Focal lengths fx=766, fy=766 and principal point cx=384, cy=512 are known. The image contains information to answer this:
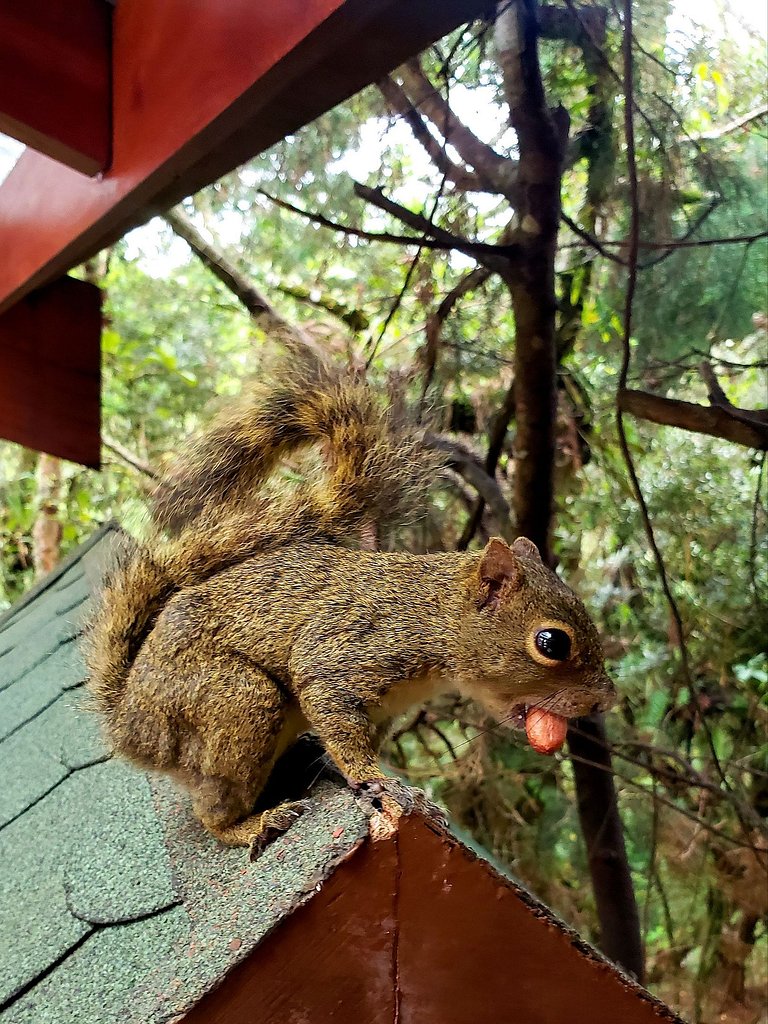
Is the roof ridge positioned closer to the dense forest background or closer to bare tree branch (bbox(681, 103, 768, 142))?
the dense forest background

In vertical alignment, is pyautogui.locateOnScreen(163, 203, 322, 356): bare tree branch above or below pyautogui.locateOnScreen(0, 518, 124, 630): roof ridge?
above

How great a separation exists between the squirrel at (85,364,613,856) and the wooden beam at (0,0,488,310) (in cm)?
26

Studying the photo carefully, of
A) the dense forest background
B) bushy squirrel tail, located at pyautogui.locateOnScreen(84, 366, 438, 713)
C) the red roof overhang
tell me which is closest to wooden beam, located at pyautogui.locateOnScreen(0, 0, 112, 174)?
the red roof overhang

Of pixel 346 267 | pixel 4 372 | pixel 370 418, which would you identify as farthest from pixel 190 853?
pixel 346 267

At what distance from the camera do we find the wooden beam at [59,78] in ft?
2.92

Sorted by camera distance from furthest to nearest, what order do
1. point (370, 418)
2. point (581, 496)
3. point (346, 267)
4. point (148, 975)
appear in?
1. point (346, 267)
2. point (581, 496)
3. point (370, 418)
4. point (148, 975)

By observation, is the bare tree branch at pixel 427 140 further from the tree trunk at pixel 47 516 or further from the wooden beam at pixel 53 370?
the tree trunk at pixel 47 516

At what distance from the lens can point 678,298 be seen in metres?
1.46

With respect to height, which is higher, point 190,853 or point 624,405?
point 624,405

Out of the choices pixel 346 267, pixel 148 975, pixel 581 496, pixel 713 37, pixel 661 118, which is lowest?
pixel 148 975

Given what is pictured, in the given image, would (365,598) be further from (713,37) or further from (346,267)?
(346,267)

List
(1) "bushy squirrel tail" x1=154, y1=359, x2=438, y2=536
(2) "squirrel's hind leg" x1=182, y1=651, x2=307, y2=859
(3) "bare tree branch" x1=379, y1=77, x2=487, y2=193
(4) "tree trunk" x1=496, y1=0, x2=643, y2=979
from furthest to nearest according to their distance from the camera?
(3) "bare tree branch" x1=379, y1=77, x2=487, y2=193 < (4) "tree trunk" x1=496, y1=0, x2=643, y2=979 < (1) "bushy squirrel tail" x1=154, y1=359, x2=438, y2=536 < (2) "squirrel's hind leg" x1=182, y1=651, x2=307, y2=859

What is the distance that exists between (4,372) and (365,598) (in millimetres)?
1128

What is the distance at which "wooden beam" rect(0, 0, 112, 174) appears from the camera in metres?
0.89
